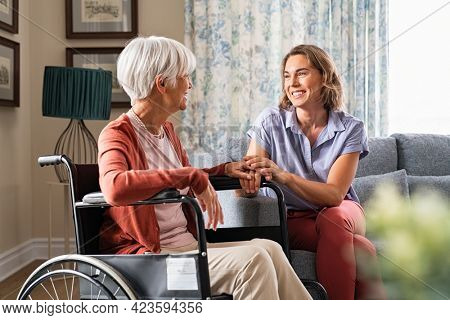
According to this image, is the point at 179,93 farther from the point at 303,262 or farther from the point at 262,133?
the point at 303,262

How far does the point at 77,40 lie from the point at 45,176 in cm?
15

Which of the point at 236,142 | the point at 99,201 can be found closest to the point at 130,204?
the point at 99,201

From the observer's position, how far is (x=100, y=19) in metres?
0.80

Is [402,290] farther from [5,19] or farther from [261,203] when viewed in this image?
[5,19]

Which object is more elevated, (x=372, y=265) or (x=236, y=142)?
(x=236, y=142)

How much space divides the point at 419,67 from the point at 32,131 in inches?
16.8

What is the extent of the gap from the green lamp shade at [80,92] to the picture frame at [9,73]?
33 millimetres

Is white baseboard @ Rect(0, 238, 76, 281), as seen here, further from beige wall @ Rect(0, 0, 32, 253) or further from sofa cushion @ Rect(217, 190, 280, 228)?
sofa cushion @ Rect(217, 190, 280, 228)

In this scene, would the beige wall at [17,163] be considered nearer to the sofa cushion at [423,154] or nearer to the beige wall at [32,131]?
the beige wall at [32,131]

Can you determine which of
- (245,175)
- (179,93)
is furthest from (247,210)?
(179,93)

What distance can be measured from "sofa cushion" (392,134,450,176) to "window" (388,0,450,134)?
0.01 m

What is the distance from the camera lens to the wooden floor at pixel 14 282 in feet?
2.47

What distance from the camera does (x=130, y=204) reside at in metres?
0.66

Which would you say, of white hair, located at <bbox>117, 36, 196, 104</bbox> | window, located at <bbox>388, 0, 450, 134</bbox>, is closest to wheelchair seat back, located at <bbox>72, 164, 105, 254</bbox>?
white hair, located at <bbox>117, 36, 196, 104</bbox>
